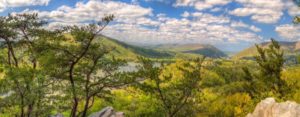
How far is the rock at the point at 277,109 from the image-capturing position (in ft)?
102

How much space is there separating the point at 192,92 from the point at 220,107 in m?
47.8

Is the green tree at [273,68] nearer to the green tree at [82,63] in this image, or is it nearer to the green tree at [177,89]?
the green tree at [177,89]

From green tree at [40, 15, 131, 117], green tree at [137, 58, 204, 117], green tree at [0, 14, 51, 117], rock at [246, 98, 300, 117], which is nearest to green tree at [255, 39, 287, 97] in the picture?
green tree at [137, 58, 204, 117]

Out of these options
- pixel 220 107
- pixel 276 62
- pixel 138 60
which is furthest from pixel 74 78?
pixel 220 107

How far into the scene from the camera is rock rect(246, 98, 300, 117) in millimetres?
31094

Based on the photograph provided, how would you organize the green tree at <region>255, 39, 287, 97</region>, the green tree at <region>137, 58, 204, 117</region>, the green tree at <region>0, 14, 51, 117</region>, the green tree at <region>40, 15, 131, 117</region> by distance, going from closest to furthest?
1. the green tree at <region>0, 14, 51, 117</region>
2. the green tree at <region>40, 15, 131, 117</region>
3. the green tree at <region>137, 58, 204, 117</region>
4. the green tree at <region>255, 39, 287, 97</region>

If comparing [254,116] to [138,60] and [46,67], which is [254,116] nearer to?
[138,60]

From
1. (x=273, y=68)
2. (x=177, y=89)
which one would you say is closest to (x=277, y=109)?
(x=177, y=89)

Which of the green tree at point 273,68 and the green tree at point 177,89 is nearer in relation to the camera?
the green tree at point 177,89

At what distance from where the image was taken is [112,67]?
36219 mm

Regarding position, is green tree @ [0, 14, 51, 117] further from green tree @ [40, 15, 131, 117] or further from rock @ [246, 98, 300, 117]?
rock @ [246, 98, 300, 117]

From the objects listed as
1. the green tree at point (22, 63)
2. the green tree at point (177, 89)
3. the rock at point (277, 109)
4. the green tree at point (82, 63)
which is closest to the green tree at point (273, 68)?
the green tree at point (177, 89)

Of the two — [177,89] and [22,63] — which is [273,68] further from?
[22,63]

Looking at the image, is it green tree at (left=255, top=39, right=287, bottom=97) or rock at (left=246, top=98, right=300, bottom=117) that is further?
green tree at (left=255, top=39, right=287, bottom=97)
